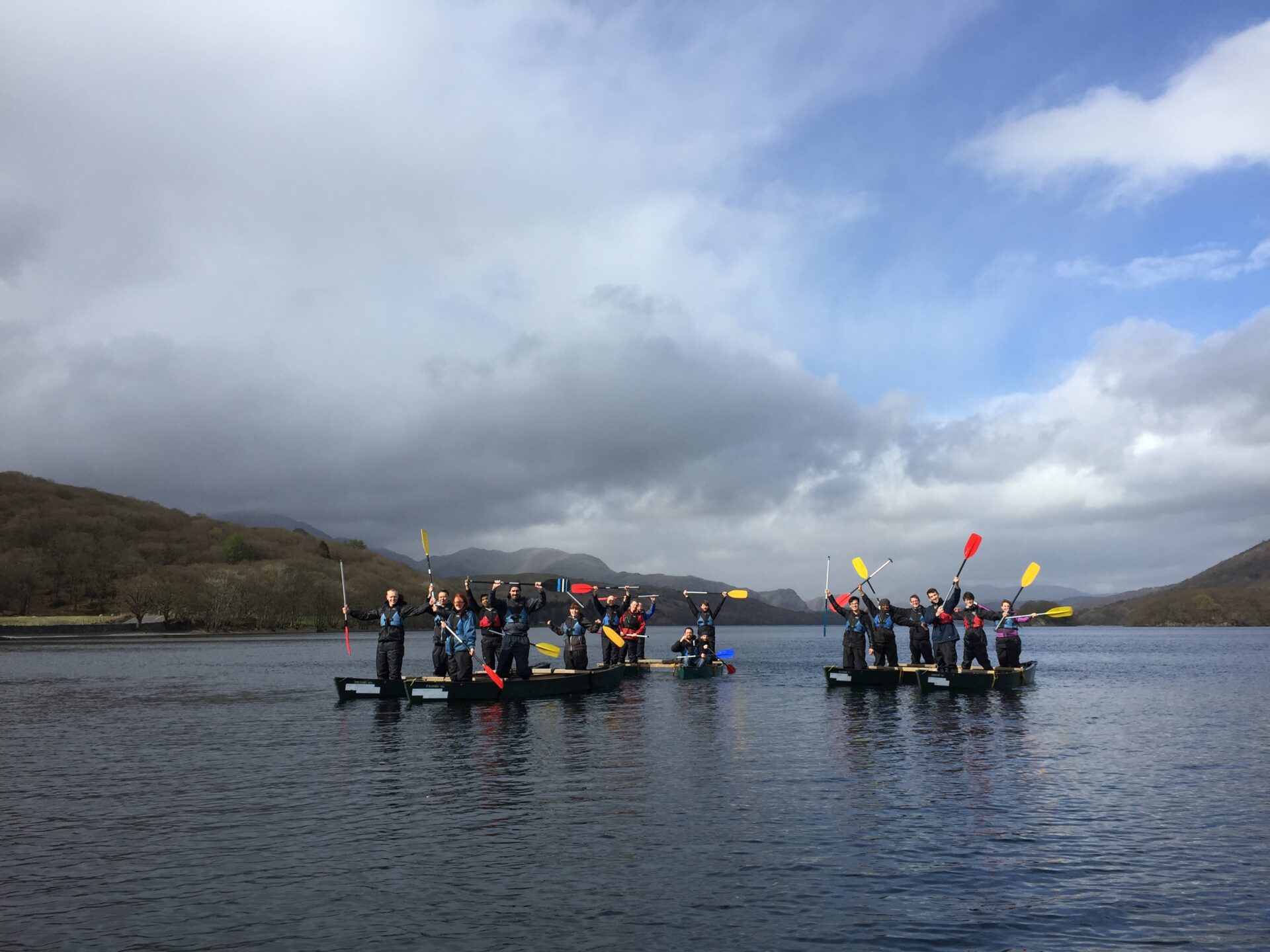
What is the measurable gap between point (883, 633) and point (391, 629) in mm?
21938

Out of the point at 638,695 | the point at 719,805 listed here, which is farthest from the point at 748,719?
the point at 719,805

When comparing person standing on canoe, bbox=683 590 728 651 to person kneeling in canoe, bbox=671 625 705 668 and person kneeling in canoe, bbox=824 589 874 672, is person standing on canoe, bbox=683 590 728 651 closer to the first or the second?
person kneeling in canoe, bbox=671 625 705 668

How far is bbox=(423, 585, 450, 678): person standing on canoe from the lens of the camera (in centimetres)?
3588

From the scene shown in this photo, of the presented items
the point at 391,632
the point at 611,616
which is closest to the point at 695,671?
the point at 611,616

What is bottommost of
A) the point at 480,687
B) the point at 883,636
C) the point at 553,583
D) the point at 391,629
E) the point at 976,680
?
the point at 976,680

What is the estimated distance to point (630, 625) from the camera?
55.9 m

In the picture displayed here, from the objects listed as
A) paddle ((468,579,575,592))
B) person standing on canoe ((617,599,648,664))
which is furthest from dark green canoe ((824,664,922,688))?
paddle ((468,579,575,592))

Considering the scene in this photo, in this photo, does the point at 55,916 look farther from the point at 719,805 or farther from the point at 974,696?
the point at 974,696

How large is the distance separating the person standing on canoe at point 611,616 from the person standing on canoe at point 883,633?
45.7ft

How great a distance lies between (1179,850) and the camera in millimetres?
16234

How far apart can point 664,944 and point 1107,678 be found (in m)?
59.8

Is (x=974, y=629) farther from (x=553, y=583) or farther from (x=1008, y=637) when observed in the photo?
(x=553, y=583)

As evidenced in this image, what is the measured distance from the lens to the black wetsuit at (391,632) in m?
37.0

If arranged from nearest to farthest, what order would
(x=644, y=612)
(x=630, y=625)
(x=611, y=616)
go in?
1. (x=611, y=616)
2. (x=630, y=625)
3. (x=644, y=612)
